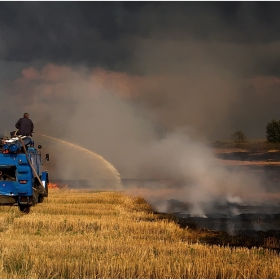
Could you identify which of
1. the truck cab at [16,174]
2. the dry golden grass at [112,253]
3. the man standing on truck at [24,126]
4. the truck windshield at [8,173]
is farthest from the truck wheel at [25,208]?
the man standing on truck at [24,126]

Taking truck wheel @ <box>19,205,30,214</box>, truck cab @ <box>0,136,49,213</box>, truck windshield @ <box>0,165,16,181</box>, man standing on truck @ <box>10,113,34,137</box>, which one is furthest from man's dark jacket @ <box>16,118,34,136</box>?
truck wheel @ <box>19,205,30,214</box>

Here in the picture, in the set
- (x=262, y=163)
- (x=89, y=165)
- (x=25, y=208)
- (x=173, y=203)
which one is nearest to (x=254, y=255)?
(x=25, y=208)

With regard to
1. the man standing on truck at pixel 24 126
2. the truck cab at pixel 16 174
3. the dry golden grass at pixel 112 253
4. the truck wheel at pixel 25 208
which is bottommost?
the dry golden grass at pixel 112 253

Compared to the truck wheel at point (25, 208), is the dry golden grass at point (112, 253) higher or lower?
lower

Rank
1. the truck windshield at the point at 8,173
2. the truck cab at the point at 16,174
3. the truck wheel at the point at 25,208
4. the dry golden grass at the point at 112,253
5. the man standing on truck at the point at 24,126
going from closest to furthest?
the dry golden grass at the point at 112,253 → the truck cab at the point at 16,174 → the truck windshield at the point at 8,173 → the truck wheel at the point at 25,208 → the man standing on truck at the point at 24,126

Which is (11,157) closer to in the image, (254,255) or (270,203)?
(254,255)

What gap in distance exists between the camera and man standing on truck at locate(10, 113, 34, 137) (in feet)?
86.6

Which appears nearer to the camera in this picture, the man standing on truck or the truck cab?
the truck cab

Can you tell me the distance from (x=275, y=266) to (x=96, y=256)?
15.8 feet

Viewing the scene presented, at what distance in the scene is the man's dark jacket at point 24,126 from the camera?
Answer: 26.4 m

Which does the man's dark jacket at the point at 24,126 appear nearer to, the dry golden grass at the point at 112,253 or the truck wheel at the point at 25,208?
the truck wheel at the point at 25,208

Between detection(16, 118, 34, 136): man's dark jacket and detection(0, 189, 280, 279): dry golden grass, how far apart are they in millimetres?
5045

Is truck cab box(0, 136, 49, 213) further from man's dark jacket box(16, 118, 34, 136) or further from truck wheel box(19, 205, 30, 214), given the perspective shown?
man's dark jacket box(16, 118, 34, 136)

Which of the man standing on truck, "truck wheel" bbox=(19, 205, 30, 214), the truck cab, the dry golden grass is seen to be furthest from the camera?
the man standing on truck
